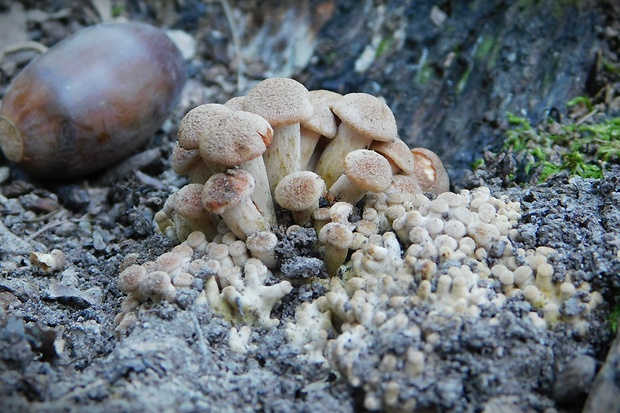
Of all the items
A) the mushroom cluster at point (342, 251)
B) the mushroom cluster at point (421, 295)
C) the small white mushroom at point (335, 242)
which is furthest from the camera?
the small white mushroom at point (335, 242)

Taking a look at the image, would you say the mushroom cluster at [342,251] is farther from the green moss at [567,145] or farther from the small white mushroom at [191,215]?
the green moss at [567,145]

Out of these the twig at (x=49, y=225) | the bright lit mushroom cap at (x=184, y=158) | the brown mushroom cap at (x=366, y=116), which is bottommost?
the twig at (x=49, y=225)

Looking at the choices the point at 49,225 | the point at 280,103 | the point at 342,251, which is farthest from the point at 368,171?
the point at 49,225

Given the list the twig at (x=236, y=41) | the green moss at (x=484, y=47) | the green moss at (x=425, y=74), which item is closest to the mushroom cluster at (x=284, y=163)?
the green moss at (x=425, y=74)

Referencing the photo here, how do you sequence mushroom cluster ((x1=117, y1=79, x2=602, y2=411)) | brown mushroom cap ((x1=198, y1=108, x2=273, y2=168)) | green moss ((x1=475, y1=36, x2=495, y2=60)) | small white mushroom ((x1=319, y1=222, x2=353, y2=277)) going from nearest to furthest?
mushroom cluster ((x1=117, y1=79, x2=602, y2=411)) → brown mushroom cap ((x1=198, y1=108, x2=273, y2=168)) → small white mushroom ((x1=319, y1=222, x2=353, y2=277)) → green moss ((x1=475, y1=36, x2=495, y2=60))

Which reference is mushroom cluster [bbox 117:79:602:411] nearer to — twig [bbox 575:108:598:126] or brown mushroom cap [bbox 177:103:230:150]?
brown mushroom cap [bbox 177:103:230:150]

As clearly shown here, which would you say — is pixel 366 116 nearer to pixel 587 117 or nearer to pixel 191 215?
pixel 191 215

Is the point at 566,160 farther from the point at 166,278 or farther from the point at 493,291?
the point at 166,278

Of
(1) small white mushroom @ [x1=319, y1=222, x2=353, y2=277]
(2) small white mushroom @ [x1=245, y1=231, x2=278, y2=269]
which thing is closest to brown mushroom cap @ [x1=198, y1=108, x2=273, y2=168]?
(2) small white mushroom @ [x1=245, y1=231, x2=278, y2=269]
